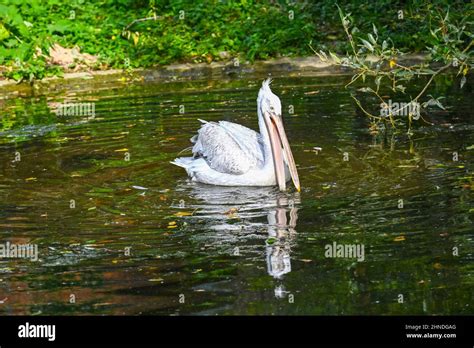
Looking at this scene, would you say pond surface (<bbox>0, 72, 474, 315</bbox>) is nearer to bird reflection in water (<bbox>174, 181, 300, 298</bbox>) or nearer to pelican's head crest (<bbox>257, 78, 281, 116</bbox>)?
bird reflection in water (<bbox>174, 181, 300, 298</bbox>)

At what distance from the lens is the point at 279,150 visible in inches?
428

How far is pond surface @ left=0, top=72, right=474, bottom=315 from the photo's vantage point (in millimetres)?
7609

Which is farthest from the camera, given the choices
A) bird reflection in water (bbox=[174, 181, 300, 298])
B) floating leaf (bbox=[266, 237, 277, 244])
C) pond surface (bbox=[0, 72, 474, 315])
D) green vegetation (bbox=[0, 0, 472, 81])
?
green vegetation (bbox=[0, 0, 472, 81])

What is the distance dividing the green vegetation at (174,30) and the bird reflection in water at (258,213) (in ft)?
23.3

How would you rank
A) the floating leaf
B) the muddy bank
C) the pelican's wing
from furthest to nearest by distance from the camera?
the muddy bank → the pelican's wing → the floating leaf

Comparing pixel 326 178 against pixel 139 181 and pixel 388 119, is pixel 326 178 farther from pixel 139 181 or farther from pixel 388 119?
pixel 388 119

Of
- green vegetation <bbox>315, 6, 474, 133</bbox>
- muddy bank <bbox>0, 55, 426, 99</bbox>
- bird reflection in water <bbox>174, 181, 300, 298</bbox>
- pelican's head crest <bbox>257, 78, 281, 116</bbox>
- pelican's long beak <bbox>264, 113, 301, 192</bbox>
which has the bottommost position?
bird reflection in water <bbox>174, 181, 300, 298</bbox>

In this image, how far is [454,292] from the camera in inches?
295

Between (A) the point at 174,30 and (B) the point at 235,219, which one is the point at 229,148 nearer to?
(B) the point at 235,219

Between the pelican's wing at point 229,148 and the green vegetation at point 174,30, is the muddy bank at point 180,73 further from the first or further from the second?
the pelican's wing at point 229,148

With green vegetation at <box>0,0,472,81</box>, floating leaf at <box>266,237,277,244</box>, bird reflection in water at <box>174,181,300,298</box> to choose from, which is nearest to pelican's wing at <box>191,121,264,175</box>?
bird reflection in water at <box>174,181,300,298</box>

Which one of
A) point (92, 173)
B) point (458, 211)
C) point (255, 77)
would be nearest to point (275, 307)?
point (458, 211)

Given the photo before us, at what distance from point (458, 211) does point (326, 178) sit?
180 cm

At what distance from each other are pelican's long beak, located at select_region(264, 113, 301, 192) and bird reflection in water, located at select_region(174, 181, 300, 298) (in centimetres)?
13
